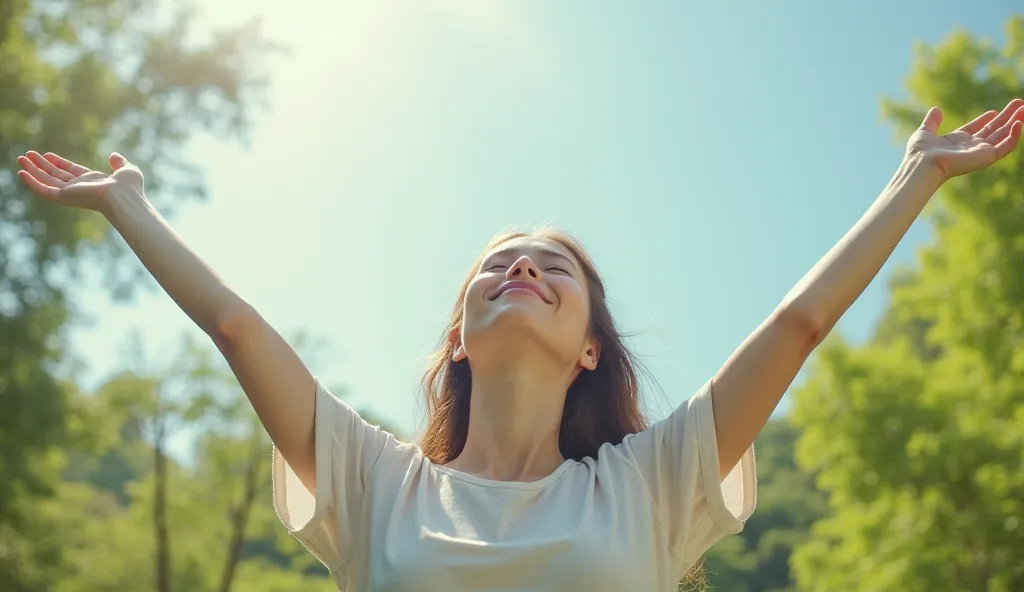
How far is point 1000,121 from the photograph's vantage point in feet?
7.79

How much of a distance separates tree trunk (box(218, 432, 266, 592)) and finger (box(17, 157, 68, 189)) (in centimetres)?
1781

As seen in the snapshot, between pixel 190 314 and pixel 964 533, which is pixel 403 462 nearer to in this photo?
pixel 190 314

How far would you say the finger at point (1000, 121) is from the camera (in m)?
2.34

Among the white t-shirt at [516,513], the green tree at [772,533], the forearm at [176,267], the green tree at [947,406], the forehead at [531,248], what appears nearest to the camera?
the white t-shirt at [516,513]

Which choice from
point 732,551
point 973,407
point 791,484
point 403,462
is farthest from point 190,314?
point 791,484

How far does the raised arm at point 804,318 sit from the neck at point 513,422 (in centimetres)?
48

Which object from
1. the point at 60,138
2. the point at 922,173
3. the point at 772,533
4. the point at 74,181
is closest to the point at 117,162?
the point at 74,181

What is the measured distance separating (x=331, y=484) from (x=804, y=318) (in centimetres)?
109

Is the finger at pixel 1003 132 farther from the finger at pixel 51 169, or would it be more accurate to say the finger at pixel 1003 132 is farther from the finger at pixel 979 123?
the finger at pixel 51 169

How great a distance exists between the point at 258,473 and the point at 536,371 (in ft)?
59.7

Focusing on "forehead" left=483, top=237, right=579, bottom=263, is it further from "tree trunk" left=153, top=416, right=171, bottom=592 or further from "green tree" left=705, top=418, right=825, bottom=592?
"green tree" left=705, top=418, right=825, bottom=592

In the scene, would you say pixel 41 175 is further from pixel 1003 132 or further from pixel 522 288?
pixel 1003 132

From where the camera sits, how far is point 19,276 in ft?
36.1

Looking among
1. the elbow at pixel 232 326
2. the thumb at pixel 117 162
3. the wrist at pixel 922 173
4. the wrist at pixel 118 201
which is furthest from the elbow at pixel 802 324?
the thumb at pixel 117 162
